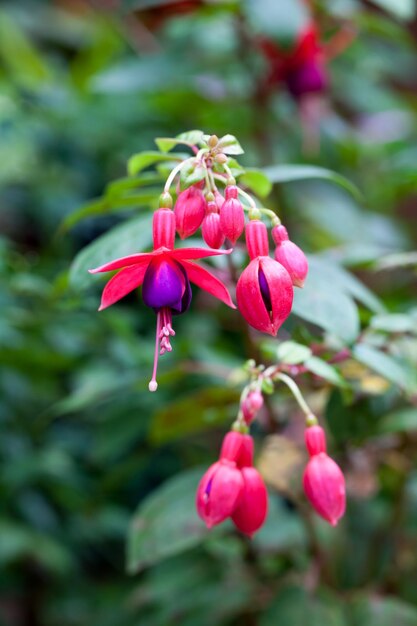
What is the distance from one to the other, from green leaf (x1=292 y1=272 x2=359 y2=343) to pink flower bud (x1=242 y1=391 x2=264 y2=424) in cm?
8

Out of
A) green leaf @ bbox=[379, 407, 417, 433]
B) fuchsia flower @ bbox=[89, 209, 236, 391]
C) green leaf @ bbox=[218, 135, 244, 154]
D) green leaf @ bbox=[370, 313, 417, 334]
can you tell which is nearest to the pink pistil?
fuchsia flower @ bbox=[89, 209, 236, 391]

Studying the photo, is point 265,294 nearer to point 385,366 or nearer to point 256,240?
point 256,240

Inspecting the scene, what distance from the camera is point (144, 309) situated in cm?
130

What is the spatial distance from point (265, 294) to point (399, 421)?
0.40 metres

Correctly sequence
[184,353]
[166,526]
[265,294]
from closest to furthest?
1. [265,294]
2. [166,526]
3. [184,353]

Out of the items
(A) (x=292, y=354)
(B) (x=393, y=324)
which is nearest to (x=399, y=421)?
(B) (x=393, y=324)

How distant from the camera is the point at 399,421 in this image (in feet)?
2.63

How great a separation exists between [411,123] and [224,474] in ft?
4.57

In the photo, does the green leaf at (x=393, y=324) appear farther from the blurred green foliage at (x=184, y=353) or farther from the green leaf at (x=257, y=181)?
the green leaf at (x=257, y=181)

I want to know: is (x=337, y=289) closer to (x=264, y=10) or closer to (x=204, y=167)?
(x=204, y=167)

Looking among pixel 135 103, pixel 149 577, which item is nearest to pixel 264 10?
pixel 135 103

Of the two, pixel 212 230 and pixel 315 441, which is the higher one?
pixel 212 230

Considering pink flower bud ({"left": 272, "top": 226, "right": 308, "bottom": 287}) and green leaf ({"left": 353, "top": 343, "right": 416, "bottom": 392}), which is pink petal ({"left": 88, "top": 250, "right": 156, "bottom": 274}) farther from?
green leaf ({"left": 353, "top": 343, "right": 416, "bottom": 392})

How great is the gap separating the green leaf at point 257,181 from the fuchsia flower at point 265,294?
15 centimetres
